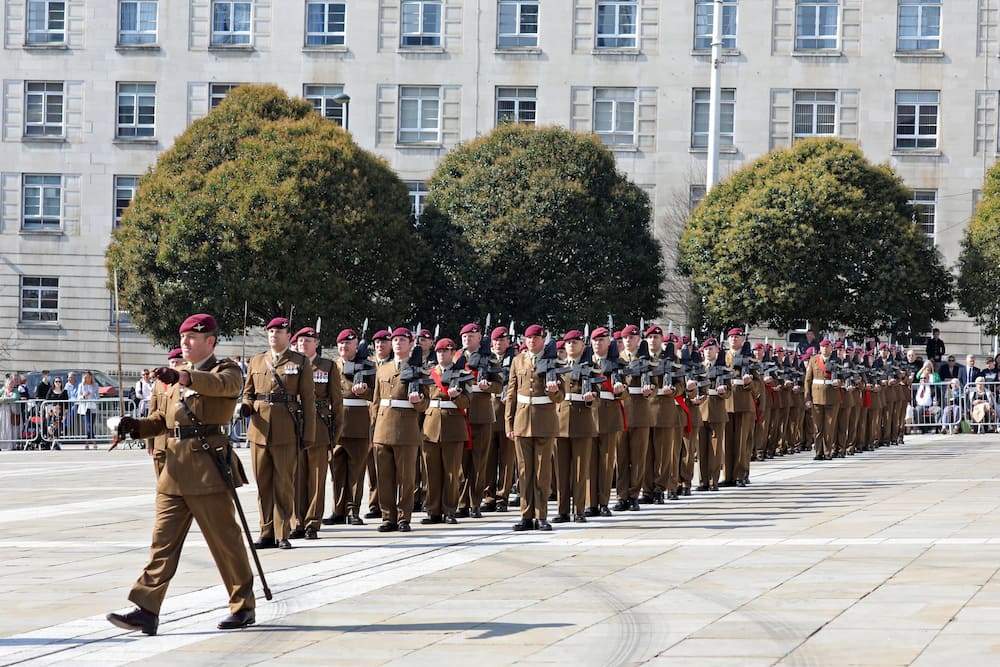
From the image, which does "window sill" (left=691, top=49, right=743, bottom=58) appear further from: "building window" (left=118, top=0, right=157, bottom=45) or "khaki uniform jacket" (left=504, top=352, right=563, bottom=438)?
"khaki uniform jacket" (left=504, top=352, right=563, bottom=438)

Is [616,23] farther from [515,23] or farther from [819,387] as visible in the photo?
[819,387]

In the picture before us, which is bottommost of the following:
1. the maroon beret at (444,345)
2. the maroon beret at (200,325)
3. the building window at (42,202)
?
the maroon beret at (444,345)

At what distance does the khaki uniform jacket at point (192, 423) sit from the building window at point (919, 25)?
44.1m

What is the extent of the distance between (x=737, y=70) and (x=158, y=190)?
19.3 m

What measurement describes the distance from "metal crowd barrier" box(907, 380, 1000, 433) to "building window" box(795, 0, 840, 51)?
17689 millimetres

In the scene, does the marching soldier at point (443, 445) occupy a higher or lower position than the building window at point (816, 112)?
lower

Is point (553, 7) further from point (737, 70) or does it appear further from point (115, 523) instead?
point (115, 523)

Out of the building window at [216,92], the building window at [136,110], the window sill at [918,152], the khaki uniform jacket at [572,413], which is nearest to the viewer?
the khaki uniform jacket at [572,413]

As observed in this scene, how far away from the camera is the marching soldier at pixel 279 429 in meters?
13.9

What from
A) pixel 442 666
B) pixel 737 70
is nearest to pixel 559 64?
pixel 737 70

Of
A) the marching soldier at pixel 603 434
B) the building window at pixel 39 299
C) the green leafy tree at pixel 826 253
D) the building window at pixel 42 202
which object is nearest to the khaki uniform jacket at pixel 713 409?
the marching soldier at pixel 603 434

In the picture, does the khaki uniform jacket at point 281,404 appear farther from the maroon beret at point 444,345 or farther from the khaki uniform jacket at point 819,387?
the khaki uniform jacket at point 819,387

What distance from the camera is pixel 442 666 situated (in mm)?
8391

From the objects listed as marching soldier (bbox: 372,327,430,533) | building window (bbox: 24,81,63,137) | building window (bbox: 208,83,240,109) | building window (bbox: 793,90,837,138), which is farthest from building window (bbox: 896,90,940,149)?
marching soldier (bbox: 372,327,430,533)
